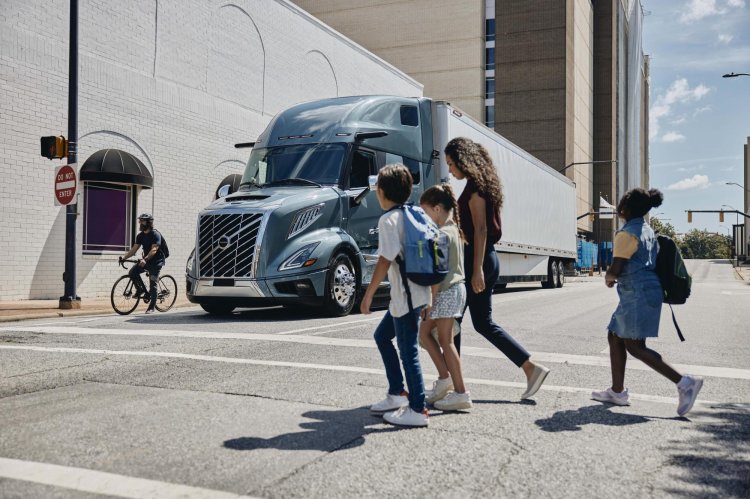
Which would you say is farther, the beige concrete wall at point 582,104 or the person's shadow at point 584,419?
the beige concrete wall at point 582,104

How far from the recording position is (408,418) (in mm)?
4504

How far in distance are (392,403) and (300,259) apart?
654 cm

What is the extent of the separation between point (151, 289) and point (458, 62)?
1921 inches

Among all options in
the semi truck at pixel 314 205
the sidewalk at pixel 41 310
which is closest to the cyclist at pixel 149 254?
the sidewalk at pixel 41 310

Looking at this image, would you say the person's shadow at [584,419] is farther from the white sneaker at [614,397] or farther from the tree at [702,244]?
the tree at [702,244]

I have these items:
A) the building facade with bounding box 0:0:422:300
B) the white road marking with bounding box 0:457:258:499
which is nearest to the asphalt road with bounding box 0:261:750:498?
the white road marking with bounding box 0:457:258:499

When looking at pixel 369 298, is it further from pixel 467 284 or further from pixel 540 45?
pixel 540 45

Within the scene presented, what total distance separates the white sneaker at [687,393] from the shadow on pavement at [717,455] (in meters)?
0.11

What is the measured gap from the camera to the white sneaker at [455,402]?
496cm

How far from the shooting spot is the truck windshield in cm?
1219

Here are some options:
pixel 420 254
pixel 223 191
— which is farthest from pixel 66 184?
pixel 420 254

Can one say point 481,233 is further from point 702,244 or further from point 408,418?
point 702,244

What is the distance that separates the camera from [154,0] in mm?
19781

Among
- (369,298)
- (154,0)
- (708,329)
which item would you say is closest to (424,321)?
(369,298)
